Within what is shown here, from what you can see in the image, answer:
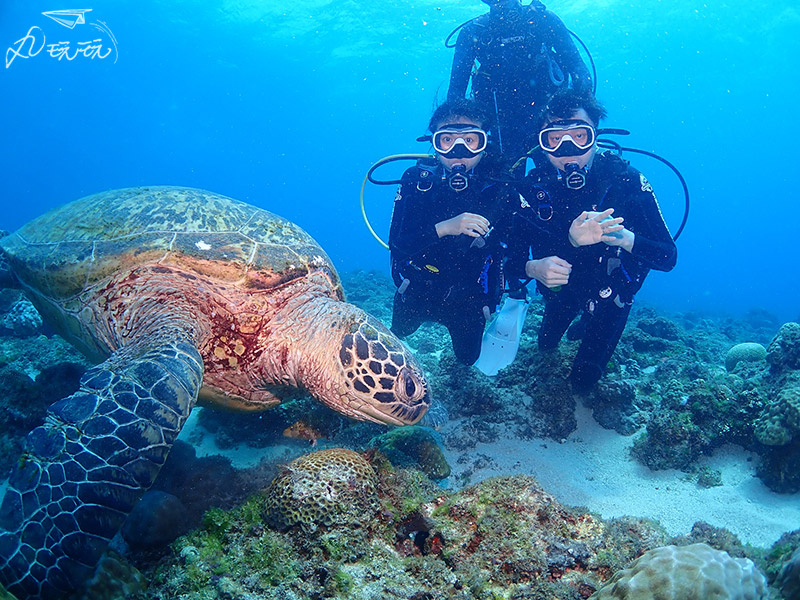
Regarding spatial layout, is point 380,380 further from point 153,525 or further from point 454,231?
point 454,231

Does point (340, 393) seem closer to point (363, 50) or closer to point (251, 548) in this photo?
→ point (251, 548)

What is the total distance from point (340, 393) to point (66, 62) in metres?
65.9

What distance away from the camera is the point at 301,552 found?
179cm

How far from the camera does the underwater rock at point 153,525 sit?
81.7 inches

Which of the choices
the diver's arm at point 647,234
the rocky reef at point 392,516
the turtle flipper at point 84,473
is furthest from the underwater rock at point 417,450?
the diver's arm at point 647,234

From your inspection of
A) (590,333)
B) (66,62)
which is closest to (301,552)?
(590,333)

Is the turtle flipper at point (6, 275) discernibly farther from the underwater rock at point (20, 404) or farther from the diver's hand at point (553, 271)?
the diver's hand at point (553, 271)

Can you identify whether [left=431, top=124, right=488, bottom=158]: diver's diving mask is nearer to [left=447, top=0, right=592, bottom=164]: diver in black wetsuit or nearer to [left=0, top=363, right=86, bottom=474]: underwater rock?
[left=447, top=0, right=592, bottom=164]: diver in black wetsuit

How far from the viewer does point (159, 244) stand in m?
3.27

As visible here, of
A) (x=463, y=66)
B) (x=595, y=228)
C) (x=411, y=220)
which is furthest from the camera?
(x=463, y=66)

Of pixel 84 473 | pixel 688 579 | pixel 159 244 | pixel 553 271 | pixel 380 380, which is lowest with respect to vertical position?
pixel 84 473

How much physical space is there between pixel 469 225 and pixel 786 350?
180 inches

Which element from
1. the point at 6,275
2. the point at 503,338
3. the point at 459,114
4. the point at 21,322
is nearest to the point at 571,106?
the point at 459,114

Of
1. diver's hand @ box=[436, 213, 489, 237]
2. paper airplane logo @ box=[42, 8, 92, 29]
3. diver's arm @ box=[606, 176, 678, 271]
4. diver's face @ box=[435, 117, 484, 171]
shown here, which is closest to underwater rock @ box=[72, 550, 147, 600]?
diver's hand @ box=[436, 213, 489, 237]
